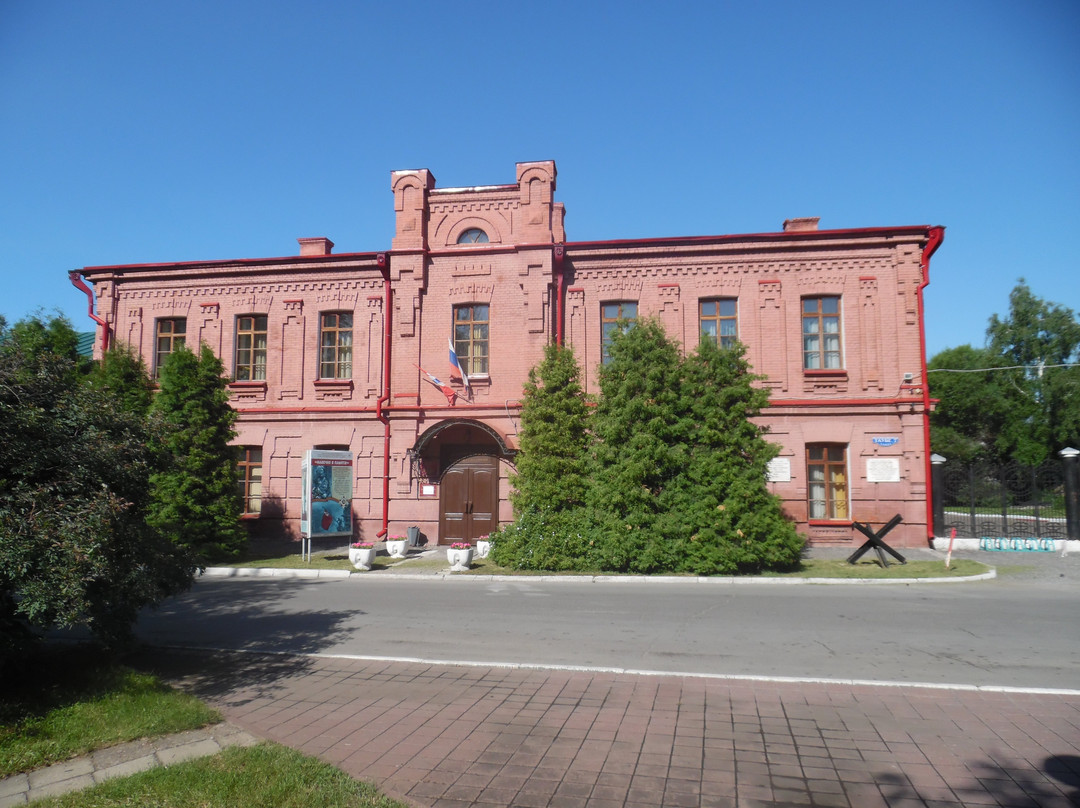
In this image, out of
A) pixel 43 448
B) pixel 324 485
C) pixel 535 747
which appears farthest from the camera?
pixel 324 485

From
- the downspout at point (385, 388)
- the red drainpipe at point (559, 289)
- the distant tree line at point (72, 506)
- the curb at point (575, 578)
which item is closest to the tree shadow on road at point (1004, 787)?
the distant tree line at point (72, 506)

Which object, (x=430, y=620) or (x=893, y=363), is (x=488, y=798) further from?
(x=893, y=363)

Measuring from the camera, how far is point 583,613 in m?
10.9

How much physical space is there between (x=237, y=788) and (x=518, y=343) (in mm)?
16365

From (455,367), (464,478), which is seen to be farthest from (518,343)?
(464,478)

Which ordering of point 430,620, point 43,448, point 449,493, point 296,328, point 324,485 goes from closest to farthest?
point 43,448 → point 430,620 → point 324,485 → point 449,493 → point 296,328

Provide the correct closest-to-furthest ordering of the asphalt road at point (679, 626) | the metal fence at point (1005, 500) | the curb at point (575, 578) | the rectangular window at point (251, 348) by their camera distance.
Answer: the asphalt road at point (679, 626)
the curb at point (575, 578)
the metal fence at point (1005, 500)
the rectangular window at point (251, 348)

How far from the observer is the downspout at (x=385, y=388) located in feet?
66.4

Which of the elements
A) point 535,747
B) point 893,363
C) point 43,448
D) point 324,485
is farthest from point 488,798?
point 893,363

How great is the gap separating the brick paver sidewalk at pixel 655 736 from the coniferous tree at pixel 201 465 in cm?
1092

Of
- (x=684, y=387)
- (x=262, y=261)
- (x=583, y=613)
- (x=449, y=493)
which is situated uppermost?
(x=262, y=261)

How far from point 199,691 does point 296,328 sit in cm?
1629

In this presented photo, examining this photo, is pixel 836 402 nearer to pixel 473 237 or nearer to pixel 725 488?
pixel 725 488

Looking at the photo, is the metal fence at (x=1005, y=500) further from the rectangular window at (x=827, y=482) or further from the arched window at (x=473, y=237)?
the arched window at (x=473, y=237)
